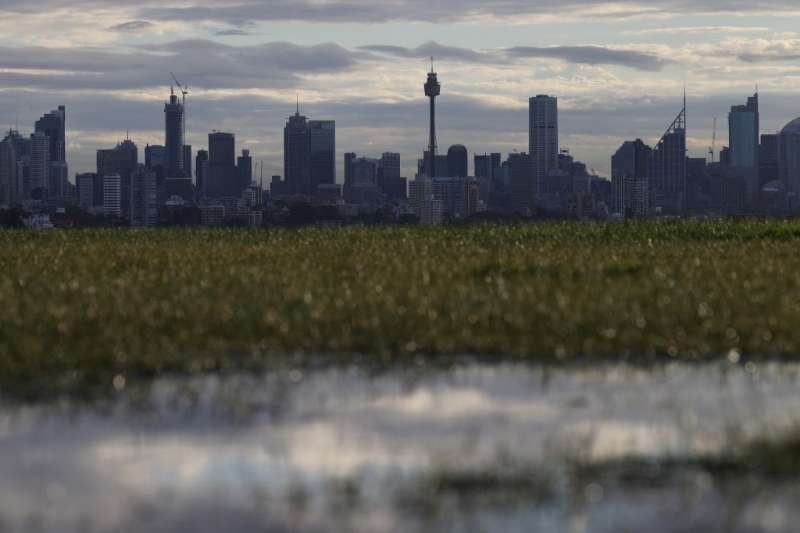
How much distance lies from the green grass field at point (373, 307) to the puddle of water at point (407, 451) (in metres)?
0.85

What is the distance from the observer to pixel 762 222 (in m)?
34.0

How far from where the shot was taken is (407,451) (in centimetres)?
810

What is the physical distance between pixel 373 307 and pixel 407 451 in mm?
5968

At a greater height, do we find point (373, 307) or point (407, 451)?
point (373, 307)

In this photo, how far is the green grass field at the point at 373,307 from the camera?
11.7 metres

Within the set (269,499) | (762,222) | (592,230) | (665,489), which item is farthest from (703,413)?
(762,222)

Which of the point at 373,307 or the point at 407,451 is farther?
the point at 373,307

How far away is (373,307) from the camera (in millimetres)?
14023

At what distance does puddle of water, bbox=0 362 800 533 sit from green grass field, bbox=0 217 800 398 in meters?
0.85

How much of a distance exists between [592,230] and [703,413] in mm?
22794

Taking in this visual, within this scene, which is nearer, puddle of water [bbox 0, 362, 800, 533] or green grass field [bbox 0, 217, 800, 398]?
puddle of water [bbox 0, 362, 800, 533]

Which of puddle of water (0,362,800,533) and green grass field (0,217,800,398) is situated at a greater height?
green grass field (0,217,800,398)

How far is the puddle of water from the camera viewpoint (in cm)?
673

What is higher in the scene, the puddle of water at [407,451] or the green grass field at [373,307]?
the green grass field at [373,307]
